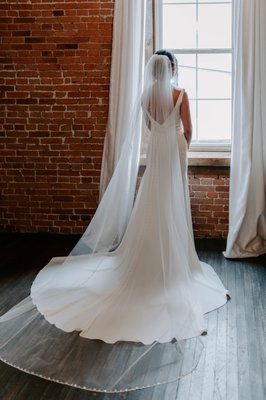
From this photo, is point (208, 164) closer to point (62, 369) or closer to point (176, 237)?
point (176, 237)

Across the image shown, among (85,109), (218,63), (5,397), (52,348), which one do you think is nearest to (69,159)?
(85,109)

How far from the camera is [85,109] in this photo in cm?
510

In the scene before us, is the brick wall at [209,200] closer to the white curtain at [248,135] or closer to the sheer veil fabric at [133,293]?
the white curtain at [248,135]

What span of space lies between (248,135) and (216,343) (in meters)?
2.14

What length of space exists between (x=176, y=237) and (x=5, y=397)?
5.48ft

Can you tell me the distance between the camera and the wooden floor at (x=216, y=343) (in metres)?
2.52

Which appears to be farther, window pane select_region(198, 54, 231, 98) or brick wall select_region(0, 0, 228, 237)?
window pane select_region(198, 54, 231, 98)

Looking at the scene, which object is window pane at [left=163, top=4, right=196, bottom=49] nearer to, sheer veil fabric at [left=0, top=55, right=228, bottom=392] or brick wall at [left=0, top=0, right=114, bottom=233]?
brick wall at [left=0, top=0, right=114, bottom=233]

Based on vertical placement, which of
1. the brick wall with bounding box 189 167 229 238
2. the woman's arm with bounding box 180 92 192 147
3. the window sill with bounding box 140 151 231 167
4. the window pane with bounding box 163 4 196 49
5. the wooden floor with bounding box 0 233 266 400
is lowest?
the wooden floor with bounding box 0 233 266 400

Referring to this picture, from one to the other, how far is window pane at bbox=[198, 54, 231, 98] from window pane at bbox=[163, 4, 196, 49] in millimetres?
208

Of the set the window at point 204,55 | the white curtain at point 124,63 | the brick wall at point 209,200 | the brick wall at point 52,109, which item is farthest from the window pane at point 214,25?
the brick wall at point 209,200

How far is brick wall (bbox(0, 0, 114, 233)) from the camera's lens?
16.3 ft

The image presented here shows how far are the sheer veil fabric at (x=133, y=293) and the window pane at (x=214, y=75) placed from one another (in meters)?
1.31

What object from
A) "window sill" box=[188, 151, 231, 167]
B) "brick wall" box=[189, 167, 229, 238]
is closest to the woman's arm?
"window sill" box=[188, 151, 231, 167]
